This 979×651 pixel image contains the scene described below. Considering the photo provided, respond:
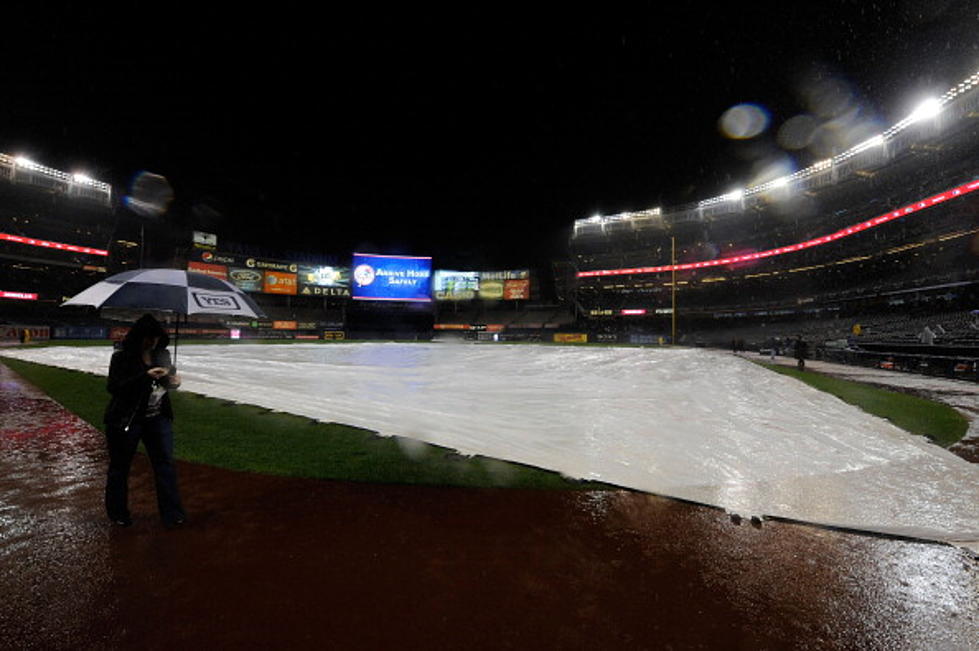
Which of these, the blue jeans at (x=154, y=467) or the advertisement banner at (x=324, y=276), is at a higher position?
the advertisement banner at (x=324, y=276)

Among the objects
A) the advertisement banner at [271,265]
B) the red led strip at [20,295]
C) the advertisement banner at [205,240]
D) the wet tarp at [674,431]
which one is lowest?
the wet tarp at [674,431]

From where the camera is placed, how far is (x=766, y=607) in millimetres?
2545

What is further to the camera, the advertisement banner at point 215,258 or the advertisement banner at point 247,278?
the advertisement banner at point 247,278

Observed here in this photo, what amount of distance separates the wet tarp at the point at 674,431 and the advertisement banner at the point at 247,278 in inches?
1705

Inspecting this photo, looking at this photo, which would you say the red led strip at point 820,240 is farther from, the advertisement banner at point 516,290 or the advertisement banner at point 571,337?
the advertisement banner at point 571,337

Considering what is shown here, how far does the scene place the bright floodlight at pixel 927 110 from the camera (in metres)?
37.9

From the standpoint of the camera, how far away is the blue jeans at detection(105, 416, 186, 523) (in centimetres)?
339

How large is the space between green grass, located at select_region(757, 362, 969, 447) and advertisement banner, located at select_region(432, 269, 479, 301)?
53.7 metres

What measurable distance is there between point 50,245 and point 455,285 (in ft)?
154

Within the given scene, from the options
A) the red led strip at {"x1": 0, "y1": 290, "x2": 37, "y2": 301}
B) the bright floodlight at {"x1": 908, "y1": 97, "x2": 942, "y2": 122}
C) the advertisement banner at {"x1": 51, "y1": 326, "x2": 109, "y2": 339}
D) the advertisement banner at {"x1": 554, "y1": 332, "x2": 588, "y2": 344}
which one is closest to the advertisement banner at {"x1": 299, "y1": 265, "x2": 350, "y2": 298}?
the advertisement banner at {"x1": 51, "y1": 326, "x2": 109, "y2": 339}

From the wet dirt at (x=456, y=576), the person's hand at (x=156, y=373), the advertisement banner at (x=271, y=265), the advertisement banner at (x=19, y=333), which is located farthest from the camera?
the advertisement banner at (x=271, y=265)

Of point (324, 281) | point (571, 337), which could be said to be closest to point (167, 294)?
point (571, 337)

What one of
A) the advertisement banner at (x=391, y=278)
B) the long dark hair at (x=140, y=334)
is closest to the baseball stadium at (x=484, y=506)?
the long dark hair at (x=140, y=334)

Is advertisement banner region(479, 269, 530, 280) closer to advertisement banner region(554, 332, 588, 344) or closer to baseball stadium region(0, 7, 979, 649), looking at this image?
advertisement banner region(554, 332, 588, 344)
